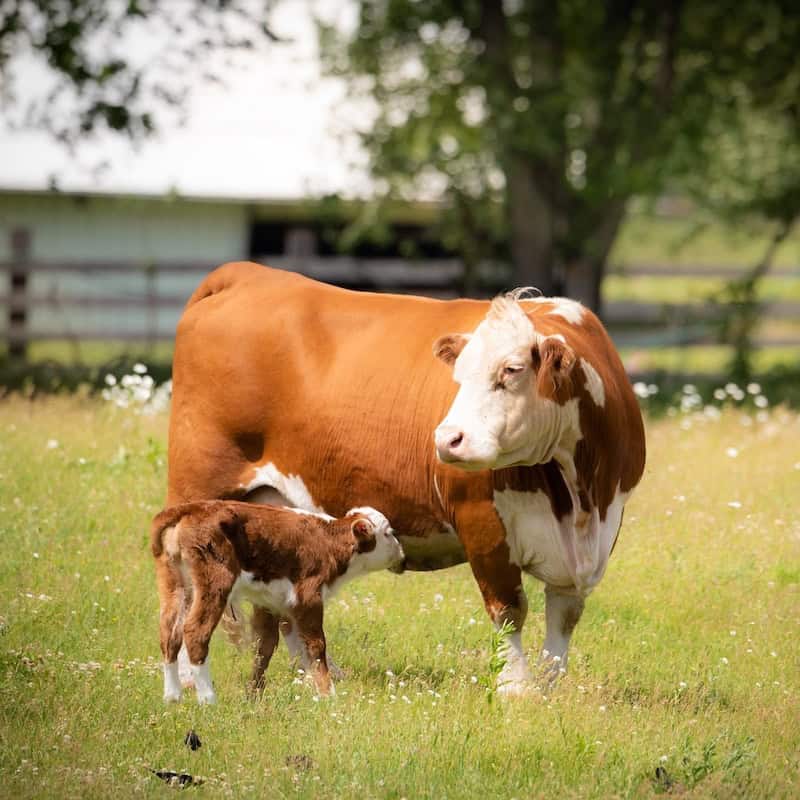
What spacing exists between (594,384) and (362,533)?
1244 millimetres

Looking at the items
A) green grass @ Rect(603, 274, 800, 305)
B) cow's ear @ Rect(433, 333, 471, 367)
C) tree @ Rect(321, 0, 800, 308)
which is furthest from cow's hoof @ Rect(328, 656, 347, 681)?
green grass @ Rect(603, 274, 800, 305)

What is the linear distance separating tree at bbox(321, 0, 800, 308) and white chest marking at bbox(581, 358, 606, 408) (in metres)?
10.5

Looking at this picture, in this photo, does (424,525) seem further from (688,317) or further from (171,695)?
(688,317)

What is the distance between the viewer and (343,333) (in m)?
7.20

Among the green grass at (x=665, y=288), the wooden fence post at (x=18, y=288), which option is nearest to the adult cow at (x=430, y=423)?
the wooden fence post at (x=18, y=288)

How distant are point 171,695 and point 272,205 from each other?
2026 centimetres

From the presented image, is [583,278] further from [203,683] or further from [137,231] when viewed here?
[203,683]

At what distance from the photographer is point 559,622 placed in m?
6.63

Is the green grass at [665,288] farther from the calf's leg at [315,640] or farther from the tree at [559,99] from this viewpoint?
the calf's leg at [315,640]

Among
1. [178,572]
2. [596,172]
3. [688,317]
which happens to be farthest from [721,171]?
[178,572]

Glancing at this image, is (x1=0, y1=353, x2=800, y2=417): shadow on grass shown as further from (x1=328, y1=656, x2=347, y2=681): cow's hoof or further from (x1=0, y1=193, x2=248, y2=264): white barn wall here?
(x1=0, y1=193, x2=248, y2=264): white barn wall

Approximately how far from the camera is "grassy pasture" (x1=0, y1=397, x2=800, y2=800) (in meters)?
5.43

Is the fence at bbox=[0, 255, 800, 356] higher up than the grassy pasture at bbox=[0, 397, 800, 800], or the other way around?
the grassy pasture at bbox=[0, 397, 800, 800]

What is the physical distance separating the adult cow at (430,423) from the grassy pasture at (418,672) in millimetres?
571
